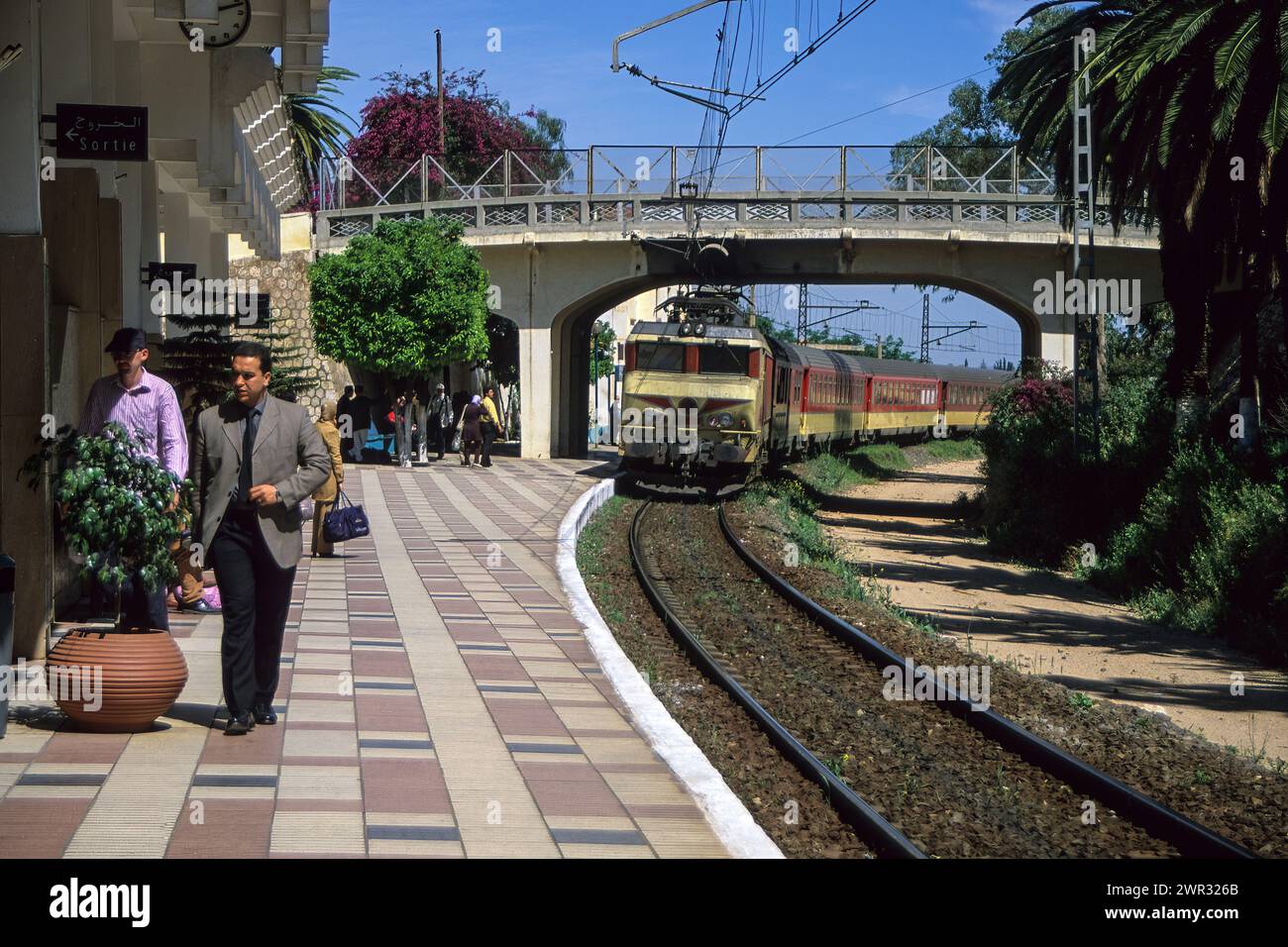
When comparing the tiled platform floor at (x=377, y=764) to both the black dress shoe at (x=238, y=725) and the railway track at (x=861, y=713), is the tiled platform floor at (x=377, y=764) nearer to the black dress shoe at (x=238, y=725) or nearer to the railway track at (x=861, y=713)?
the black dress shoe at (x=238, y=725)

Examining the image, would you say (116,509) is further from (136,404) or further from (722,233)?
(722,233)

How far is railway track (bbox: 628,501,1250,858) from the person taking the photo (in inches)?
278

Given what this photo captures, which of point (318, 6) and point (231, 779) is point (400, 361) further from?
point (231, 779)

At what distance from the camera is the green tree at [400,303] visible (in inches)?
1335

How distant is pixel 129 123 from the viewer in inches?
399

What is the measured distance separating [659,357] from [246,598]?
20.7 metres

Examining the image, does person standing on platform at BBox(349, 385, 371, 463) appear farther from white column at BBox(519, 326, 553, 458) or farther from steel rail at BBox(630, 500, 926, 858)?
steel rail at BBox(630, 500, 926, 858)

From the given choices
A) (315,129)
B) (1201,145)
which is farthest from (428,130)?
(1201,145)

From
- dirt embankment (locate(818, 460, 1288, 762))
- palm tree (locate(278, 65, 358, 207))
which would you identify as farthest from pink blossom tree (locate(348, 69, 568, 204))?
dirt embankment (locate(818, 460, 1288, 762))

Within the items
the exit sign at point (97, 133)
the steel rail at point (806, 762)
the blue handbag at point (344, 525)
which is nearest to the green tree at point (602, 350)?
the blue handbag at point (344, 525)

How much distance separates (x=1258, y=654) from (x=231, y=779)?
10.4m

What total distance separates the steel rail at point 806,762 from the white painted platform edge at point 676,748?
0.60 m
